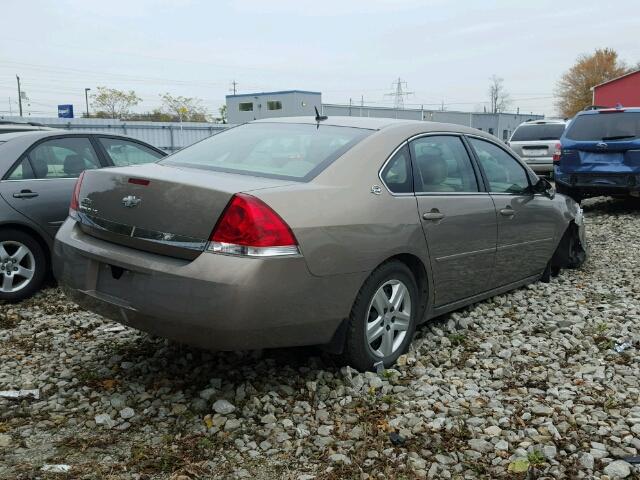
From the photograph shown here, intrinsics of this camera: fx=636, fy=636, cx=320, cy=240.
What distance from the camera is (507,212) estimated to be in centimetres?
500

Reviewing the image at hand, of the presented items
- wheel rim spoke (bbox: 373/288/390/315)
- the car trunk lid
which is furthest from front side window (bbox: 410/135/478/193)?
the car trunk lid

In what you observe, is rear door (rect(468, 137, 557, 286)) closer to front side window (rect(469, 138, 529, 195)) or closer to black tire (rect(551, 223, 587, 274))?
front side window (rect(469, 138, 529, 195))

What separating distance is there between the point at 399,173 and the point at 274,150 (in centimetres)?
81

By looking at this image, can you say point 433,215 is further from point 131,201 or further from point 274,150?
point 131,201

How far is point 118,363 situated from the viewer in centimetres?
414

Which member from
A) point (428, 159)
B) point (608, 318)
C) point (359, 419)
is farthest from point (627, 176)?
point (359, 419)

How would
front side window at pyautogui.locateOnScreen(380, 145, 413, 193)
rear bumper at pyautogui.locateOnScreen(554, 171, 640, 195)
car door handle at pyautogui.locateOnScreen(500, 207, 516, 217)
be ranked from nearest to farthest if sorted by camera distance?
front side window at pyautogui.locateOnScreen(380, 145, 413, 193) < car door handle at pyautogui.locateOnScreen(500, 207, 516, 217) < rear bumper at pyautogui.locateOnScreen(554, 171, 640, 195)

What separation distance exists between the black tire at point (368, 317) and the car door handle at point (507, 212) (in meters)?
1.25

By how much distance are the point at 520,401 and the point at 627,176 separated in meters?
7.65

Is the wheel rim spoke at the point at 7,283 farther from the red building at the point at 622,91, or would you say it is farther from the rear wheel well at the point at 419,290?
the red building at the point at 622,91

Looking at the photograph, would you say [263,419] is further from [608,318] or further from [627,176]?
[627,176]

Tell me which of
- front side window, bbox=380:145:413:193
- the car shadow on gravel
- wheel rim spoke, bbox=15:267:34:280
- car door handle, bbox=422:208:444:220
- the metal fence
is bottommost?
the car shadow on gravel

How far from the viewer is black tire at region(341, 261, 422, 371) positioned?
368 centimetres

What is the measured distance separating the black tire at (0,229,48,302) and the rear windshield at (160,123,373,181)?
6.79 ft
